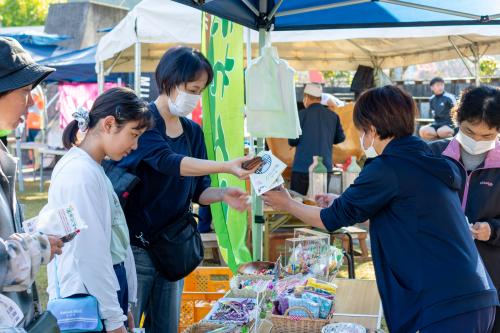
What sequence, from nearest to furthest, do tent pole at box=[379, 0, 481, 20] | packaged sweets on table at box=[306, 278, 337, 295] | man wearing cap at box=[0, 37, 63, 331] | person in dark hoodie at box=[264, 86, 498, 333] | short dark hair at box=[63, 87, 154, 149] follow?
man wearing cap at box=[0, 37, 63, 331] → person in dark hoodie at box=[264, 86, 498, 333] → short dark hair at box=[63, 87, 154, 149] → packaged sweets on table at box=[306, 278, 337, 295] → tent pole at box=[379, 0, 481, 20]

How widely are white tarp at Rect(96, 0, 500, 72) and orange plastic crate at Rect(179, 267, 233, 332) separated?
2.99m

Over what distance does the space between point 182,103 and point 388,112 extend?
3.15 feet

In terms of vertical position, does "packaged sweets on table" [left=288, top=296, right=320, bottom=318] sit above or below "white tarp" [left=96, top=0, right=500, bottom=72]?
below

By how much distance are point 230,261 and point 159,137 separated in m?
1.55

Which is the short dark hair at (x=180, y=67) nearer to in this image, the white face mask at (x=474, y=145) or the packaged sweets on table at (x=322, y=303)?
the packaged sweets on table at (x=322, y=303)

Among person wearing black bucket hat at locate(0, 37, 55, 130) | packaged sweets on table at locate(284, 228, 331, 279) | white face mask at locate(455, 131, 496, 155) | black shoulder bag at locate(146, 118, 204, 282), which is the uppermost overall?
person wearing black bucket hat at locate(0, 37, 55, 130)

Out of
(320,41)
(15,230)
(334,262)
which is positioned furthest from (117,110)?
(320,41)

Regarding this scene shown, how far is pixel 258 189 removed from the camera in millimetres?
2656

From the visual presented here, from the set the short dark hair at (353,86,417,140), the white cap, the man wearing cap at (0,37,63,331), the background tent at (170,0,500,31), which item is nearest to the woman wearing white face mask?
the short dark hair at (353,86,417,140)

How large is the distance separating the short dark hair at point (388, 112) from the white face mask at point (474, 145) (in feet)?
2.09

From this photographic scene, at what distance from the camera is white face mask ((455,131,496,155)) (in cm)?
277

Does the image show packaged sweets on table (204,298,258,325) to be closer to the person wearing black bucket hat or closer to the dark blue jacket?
the dark blue jacket

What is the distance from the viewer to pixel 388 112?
2217 mm

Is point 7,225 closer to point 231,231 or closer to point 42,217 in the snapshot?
point 42,217
